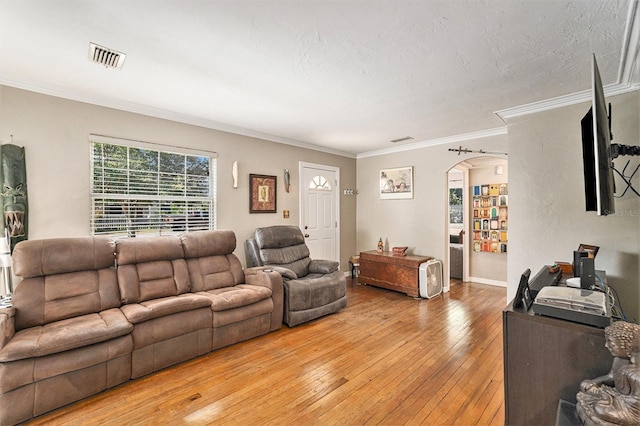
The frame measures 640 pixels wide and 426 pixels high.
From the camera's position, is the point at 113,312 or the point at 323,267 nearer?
the point at 113,312

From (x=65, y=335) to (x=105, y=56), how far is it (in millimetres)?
2100

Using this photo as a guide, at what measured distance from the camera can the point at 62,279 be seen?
2.53m

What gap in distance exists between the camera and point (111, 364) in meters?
2.21

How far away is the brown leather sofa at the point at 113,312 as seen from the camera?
195 cm

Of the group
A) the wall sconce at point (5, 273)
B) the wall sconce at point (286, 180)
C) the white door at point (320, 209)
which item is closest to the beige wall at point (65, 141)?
the wall sconce at point (5, 273)

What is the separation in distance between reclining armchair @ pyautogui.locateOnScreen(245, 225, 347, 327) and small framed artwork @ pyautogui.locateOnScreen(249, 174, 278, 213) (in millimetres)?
428

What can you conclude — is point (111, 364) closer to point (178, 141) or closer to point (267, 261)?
point (267, 261)

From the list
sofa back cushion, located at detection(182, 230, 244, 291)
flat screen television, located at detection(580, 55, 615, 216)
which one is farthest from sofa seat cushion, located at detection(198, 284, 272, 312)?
→ flat screen television, located at detection(580, 55, 615, 216)

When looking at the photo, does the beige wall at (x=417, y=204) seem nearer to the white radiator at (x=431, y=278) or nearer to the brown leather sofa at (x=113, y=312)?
the white radiator at (x=431, y=278)

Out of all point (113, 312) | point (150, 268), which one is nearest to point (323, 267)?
point (150, 268)

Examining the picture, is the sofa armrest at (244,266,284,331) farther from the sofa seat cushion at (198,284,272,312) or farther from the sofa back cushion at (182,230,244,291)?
the sofa back cushion at (182,230,244,291)

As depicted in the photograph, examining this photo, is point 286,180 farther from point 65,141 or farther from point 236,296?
point 65,141

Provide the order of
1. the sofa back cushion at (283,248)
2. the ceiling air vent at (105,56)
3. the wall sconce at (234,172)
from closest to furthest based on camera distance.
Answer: the ceiling air vent at (105,56)
the sofa back cushion at (283,248)
the wall sconce at (234,172)

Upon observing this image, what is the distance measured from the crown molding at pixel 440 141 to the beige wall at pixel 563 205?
82 cm
